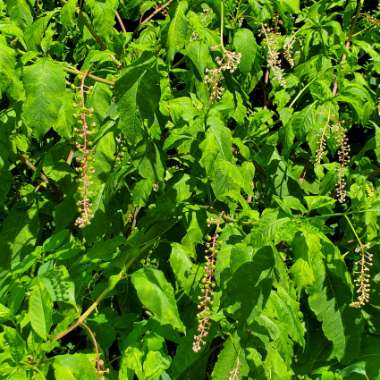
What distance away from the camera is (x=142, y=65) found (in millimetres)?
2115

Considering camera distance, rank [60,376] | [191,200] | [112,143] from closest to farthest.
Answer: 1. [60,376]
2. [112,143]
3. [191,200]

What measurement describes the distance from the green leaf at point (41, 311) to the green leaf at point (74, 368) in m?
0.12

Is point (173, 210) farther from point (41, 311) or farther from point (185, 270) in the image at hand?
point (41, 311)

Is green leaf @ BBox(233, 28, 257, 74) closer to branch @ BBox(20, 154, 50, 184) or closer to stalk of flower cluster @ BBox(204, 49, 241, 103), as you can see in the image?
stalk of flower cluster @ BBox(204, 49, 241, 103)

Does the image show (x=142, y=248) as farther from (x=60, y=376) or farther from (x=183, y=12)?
(x=183, y=12)

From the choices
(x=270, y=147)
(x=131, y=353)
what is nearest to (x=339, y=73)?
(x=270, y=147)

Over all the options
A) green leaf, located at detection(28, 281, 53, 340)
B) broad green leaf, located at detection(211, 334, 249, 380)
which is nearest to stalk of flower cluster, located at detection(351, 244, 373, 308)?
broad green leaf, located at detection(211, 334, 249, 380)

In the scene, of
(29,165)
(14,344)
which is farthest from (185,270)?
(29,165)

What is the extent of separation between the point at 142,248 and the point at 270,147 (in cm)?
107

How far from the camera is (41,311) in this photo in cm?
208

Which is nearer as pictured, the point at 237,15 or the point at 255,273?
the point at 255,273

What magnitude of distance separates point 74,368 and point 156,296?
0.38 metres

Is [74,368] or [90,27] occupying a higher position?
[90,27]

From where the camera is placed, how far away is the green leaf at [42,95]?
2053mm
